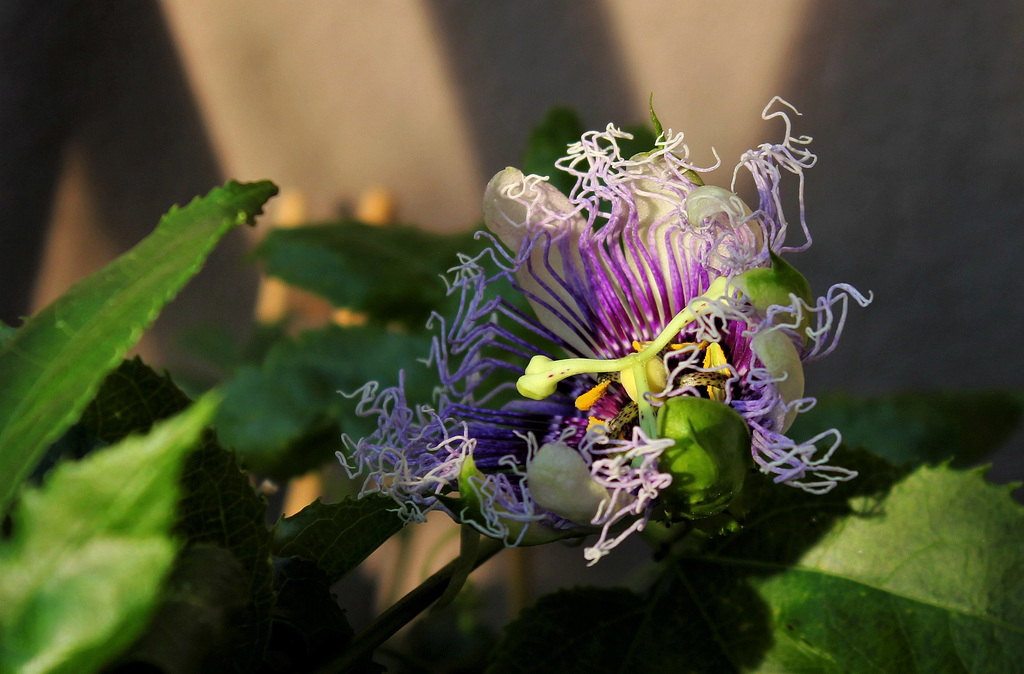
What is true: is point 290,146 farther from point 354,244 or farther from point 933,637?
point 933,637

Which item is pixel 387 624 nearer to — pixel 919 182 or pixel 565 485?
pixel 565 485

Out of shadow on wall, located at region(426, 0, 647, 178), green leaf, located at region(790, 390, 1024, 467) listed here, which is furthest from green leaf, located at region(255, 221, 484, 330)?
shadow on wall, located at region(426, 0, 647, 178)

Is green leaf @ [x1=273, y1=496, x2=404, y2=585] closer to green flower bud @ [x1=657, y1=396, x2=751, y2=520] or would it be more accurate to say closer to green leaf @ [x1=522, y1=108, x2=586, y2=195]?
green flower bud @ [x1=657, y1=396, x2=751, y2=520]

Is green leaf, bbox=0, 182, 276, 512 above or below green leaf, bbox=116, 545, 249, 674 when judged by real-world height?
above

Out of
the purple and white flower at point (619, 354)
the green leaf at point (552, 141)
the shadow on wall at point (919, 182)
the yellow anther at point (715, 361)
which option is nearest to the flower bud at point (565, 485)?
the purple and white flower at point (619, 354)

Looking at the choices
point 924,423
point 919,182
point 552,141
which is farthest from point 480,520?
point 919,182

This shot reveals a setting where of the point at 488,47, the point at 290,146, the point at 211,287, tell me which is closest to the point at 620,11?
the point at 488,47

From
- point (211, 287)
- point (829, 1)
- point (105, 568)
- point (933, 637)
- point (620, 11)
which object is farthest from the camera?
point (211, 287)
